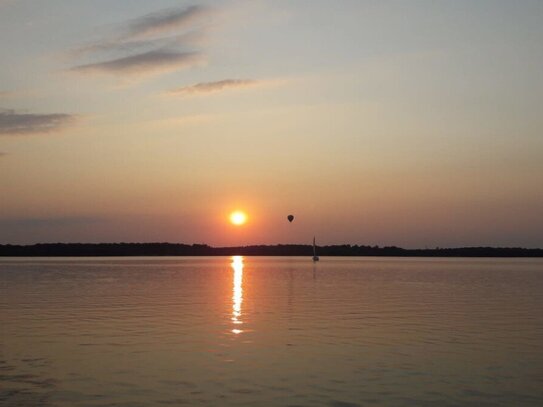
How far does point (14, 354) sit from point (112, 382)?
7.01m

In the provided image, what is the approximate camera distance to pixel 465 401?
64.6ft

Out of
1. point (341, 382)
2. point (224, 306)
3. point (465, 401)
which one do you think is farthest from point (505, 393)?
point (224, 306)

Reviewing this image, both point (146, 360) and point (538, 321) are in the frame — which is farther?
point (538, 321)

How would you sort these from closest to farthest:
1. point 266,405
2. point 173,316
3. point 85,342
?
point 266,405 → point 85,342 → point 173,316

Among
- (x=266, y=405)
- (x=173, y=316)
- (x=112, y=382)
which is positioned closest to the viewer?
(x=266, y=405)

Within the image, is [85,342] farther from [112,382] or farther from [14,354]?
[112,382]

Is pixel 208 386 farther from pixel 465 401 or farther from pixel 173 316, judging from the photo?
pixel 173 316

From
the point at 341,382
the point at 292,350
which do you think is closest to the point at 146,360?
the point at 292,350

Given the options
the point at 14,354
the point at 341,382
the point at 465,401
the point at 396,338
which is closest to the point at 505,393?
the point at 465,401

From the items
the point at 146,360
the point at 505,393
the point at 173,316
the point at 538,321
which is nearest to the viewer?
the point at 505,393

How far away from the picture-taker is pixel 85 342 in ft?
101

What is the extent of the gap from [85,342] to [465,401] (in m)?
17.4

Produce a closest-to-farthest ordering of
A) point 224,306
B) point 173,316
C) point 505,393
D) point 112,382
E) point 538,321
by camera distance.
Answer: point 505,393, point 112,382, point 538,321, point 173,316, point 224,306

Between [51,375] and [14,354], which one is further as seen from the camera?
[14,354]
